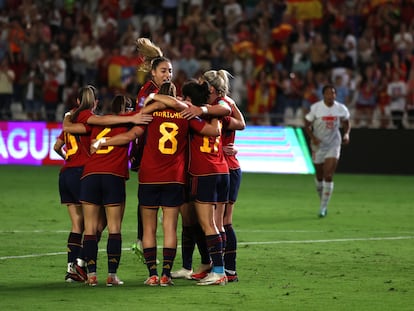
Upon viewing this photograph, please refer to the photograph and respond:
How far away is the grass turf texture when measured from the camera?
10953 millimetres

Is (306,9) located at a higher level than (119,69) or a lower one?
higher

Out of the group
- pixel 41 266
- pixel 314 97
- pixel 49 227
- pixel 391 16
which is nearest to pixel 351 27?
pixel 391 16

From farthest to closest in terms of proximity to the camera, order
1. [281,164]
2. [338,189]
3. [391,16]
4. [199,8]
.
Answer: [199,8] → [391,16] → [281,164] → [338,189]

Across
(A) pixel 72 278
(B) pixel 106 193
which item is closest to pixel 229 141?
(B) pixel 106 193

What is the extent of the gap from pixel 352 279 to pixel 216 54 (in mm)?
19200

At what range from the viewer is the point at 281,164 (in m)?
28.9

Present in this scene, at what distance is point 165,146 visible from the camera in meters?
11.7

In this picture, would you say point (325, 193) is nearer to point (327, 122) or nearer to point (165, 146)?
point (327, 122)

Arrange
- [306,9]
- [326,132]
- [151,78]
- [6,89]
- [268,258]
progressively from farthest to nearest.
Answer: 1. [306,9]
2. [6,89]
3. [326,132]
4. [268,258]
5. [151,78]

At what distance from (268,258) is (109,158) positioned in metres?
3.51

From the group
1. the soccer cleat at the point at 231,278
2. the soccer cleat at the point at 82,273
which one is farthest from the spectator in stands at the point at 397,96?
the soccer cleat at the point at 82,273

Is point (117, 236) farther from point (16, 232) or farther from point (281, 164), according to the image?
point (281, 164)

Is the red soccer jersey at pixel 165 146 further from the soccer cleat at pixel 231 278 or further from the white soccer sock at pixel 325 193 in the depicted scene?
the white soccer sock at pixel 325 193

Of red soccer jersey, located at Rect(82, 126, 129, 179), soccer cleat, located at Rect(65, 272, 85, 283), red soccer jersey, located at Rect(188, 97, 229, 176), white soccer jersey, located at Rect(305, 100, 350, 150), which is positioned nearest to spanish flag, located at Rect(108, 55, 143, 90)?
white soccer jersey, located at Rect(305, 100, 350, 150)
